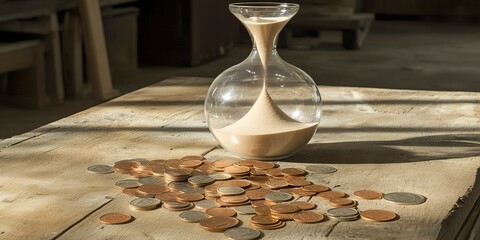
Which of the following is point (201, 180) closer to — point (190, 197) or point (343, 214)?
point (190, 197)

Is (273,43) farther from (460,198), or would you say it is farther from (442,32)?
(442,32)

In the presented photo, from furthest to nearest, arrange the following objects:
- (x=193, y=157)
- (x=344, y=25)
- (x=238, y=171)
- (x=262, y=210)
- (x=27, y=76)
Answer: (x=344, y=25), (x=27, y=76), (x=193, y=157), (x=238, y=171), (x=262, y=210)

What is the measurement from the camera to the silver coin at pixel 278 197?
4.74 ft

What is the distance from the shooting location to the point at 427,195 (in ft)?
4.88

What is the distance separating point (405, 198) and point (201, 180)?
0.34m

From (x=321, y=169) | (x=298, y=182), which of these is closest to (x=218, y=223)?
(x=298, y=182)

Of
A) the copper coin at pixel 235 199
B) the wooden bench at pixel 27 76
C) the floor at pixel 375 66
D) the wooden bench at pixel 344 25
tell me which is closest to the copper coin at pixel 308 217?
the copper coin at pixel 235 199

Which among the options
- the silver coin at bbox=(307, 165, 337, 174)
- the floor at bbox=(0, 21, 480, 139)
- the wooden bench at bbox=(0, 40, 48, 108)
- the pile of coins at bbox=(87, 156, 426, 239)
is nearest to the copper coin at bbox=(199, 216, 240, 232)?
the pile of coins at bbox=(87, 156, 426, 239)

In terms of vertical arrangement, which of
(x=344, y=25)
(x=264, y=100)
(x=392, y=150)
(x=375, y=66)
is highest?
(x=264, y=100)

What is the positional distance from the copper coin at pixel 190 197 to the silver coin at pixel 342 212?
8.3 inches

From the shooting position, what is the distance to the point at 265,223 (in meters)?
1.31

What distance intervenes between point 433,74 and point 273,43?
13.0ft

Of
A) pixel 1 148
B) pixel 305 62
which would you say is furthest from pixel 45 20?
pixel 1 148

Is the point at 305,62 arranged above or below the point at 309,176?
below
